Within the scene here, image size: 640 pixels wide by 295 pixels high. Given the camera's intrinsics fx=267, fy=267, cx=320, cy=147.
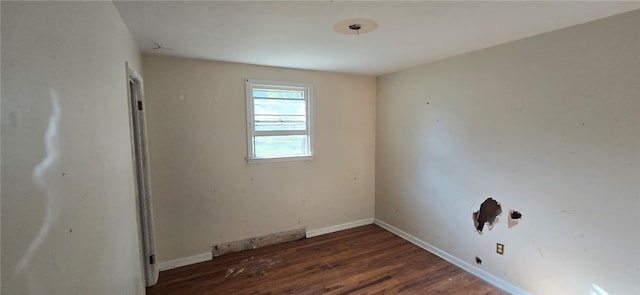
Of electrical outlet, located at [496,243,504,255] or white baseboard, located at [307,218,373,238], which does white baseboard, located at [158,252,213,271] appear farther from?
electrical outlet, located at [496,243,504,255]

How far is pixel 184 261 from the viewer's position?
294cm

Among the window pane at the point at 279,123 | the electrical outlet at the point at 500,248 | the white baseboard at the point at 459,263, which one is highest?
the window pane at the point at 279,123

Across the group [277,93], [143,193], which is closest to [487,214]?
[277,93]

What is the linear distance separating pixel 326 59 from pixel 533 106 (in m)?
1.92

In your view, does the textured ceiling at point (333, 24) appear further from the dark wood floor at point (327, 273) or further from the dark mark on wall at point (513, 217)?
the dark wood floor at point (327, 273)

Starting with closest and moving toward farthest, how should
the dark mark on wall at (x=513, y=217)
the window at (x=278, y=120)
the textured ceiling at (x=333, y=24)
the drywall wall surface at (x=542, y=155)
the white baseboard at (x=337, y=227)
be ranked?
the textured ceiling at (x=333, y=24) → the drywall wall surface at (x=542, y=155) → the dark mark on wall at (x=513, y=217) → the window at (x=278, y=120) → the white baseboard at (x=337, y=227)

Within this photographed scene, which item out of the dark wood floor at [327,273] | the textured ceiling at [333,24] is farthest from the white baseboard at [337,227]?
the textured ceiling at [333,24]

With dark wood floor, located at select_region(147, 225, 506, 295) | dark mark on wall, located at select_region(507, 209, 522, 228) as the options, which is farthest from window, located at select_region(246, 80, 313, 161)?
dark mark on wall, located at select_region(507, 209, 522, 228)

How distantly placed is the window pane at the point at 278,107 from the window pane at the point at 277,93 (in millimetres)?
50

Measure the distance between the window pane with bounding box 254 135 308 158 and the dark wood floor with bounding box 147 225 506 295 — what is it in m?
1.17

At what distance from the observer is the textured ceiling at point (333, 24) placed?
1591 mm

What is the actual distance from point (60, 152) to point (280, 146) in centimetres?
259

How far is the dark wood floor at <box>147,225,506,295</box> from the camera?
2.48 metres

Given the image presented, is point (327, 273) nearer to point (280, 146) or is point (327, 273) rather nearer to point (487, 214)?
point (280, 146)
